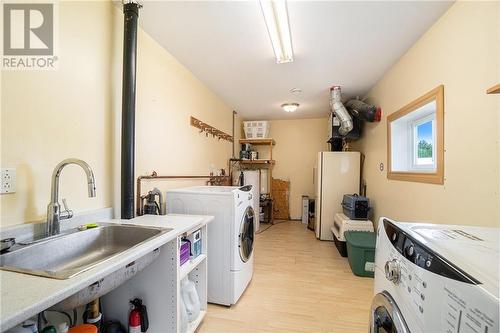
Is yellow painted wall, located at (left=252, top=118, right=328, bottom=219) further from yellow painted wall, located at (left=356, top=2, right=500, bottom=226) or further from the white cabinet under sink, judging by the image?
the white cabinet under sink

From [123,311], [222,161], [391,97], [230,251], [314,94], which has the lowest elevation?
[123,311]

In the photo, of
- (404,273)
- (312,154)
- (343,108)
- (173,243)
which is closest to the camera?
(404,273)

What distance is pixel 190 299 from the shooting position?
1.52 meters

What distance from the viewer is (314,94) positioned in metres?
3.39

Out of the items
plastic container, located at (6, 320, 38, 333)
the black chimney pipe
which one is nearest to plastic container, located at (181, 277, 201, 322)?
the black chimney pipe

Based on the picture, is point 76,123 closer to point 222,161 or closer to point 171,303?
point 171,303

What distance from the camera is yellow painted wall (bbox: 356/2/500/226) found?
1.24m

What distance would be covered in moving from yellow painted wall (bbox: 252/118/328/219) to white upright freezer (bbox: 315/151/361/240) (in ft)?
4.30

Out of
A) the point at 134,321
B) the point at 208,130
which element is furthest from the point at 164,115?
the point at 134,321

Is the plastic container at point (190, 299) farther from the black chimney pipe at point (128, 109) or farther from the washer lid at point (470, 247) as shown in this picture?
the washer lid at point (470, 247)

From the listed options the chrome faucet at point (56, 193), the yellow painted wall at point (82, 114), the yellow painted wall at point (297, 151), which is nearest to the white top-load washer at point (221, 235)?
the yellow painted wall at point (82, 114)

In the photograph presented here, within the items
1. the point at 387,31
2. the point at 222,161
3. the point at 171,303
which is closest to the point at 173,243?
the point at 171,303

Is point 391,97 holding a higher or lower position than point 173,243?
higher

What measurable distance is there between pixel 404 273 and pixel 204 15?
195cm
